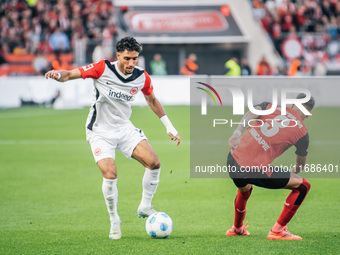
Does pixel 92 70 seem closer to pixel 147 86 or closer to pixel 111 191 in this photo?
pixel 147 86

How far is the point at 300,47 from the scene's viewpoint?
30234 millimetres

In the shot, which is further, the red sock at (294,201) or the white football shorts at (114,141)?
the white football shorts at (114,141)

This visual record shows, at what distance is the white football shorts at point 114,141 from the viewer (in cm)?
710

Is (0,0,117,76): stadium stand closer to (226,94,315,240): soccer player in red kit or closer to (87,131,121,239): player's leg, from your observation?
(87,131,121,239): player's leg

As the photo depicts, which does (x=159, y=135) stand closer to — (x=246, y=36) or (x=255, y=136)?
(x=255, y=136)

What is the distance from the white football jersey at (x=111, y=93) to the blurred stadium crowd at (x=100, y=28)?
68.6 ft

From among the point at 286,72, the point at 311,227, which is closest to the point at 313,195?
the point at 311,227

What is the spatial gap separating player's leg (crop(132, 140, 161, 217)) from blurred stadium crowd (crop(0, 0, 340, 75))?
825 inches

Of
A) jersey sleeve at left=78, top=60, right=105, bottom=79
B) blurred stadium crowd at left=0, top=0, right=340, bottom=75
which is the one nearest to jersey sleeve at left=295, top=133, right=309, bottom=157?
jersey sleeve at left=78, top=60, right=105, bottom=79

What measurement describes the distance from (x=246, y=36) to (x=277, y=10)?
7.39ft

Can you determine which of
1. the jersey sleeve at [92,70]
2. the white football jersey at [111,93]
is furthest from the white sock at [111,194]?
the jersey sleeve at [92,70]

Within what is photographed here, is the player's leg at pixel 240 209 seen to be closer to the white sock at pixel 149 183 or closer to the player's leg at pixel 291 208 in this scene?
the player's leg at pixel 291 208

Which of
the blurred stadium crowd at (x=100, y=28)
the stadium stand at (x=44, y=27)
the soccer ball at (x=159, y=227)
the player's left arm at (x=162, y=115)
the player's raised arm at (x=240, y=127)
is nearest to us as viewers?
the player's raised arm at (x=240, y=127)

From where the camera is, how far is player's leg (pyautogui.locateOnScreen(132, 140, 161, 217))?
285 inches
